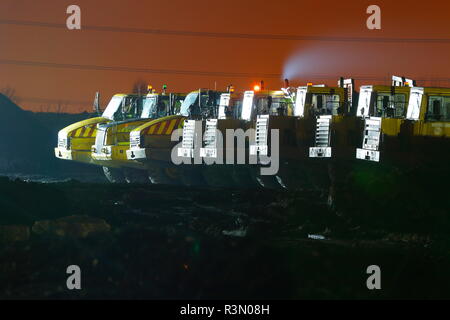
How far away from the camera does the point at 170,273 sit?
1361 cm

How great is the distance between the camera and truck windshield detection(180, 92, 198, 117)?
102 ft

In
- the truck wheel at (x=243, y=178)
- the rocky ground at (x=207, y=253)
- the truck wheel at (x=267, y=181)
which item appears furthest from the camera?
the truck wheel at (x=243, y=178)

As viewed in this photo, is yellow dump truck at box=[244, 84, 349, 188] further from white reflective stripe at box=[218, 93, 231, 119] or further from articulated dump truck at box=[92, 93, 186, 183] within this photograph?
articulated dump truck at box=[92, 93, 186, 183]

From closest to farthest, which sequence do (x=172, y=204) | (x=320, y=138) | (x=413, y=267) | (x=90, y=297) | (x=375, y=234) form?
(x=90, y=297), (x=413, y=267), (x=375, y=234), (x=172, y=204), (x=320, y=138)

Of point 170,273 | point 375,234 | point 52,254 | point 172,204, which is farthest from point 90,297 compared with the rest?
point 172,204

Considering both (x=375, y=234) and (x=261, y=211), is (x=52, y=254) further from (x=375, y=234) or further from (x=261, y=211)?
(x=261, y=211)

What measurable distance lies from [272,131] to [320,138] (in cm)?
131

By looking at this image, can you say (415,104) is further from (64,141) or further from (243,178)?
(64,141)

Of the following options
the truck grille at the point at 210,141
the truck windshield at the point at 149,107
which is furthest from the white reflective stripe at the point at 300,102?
the truck windshield at the point at 149,107

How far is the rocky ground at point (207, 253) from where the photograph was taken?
13.2 m

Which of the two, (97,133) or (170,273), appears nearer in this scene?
(170,273)

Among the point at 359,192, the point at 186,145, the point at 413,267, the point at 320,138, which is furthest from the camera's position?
the point at 186,145

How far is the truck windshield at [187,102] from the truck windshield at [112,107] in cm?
391

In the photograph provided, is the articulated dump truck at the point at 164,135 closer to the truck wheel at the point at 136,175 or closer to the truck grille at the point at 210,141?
the truck grille at the point at 210,141
